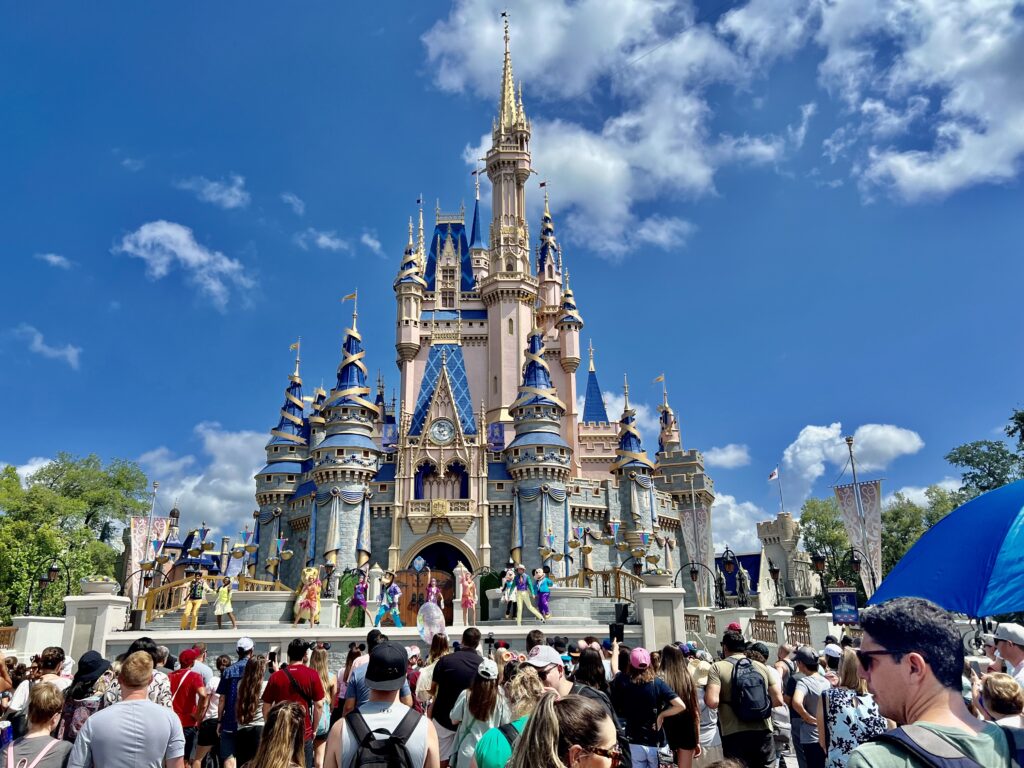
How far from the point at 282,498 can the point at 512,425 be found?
604 inches

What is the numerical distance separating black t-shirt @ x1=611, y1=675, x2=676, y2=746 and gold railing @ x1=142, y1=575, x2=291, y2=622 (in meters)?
28.2

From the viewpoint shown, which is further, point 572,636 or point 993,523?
point 572,636

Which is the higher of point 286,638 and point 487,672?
point 487,672

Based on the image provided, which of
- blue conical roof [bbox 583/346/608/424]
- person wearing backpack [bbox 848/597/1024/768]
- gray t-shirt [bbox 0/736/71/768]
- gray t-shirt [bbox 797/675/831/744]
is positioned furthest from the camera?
blue conical roof [bbox 583/346/608/424]

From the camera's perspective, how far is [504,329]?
50844 mm

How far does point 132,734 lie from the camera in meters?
4.55

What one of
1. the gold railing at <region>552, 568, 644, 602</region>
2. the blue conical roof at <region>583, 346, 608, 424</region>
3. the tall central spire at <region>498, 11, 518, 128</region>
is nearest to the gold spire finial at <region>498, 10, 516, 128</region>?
the tall central spire at <region>498, 11, 518, 128</region>

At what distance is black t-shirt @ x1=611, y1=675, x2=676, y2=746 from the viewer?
6406 mm

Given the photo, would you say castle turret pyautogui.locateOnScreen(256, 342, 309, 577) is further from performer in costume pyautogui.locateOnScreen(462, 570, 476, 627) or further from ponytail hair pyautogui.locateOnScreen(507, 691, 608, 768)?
ponytail hair pyautogui.locateOnScreen(507, 691, 608, 768)

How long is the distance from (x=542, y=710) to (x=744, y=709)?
4.28 m

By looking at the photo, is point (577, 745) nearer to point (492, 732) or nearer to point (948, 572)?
point (492, 732)

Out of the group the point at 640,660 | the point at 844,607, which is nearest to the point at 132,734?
the point at 640,660

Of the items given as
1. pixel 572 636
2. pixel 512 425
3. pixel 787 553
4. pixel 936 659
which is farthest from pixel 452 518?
pixel 936 659

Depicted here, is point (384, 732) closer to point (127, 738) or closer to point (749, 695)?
point (127, 738)
